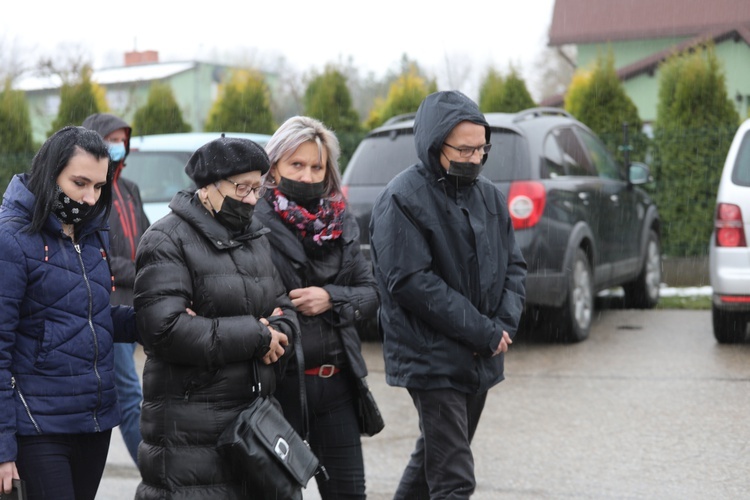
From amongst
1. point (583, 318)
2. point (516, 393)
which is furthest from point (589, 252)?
point (516, 393)

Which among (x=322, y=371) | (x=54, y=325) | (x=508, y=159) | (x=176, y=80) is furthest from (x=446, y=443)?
(x=176, y=80)

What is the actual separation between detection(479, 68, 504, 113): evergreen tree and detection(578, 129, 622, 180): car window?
6.30 m

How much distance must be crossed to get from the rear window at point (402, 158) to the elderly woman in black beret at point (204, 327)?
480 cm

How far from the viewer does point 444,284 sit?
3920 millimetres

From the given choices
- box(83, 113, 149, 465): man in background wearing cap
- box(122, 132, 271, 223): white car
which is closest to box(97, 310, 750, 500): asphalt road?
box(83, 113, 149, 465): man in background wearing cap

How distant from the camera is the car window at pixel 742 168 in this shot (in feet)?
A: 26.3

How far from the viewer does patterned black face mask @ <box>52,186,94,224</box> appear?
3.29 meters

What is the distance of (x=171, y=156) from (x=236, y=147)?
6.83 metres

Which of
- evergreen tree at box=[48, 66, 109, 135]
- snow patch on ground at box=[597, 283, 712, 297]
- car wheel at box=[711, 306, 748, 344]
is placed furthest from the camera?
evergreen tree at box=[48, 66, 109, 135]

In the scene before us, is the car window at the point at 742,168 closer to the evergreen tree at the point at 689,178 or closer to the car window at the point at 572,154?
the car window at the point at 572,154

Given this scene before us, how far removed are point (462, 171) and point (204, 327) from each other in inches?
48.1

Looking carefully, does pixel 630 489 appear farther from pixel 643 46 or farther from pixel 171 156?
pixel 643 46

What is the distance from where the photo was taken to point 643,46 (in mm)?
35094

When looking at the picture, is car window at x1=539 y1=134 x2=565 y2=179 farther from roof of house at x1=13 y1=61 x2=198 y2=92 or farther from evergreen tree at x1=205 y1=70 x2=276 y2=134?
roof of house at x1=13 y1=61 x2=198 y2=92
